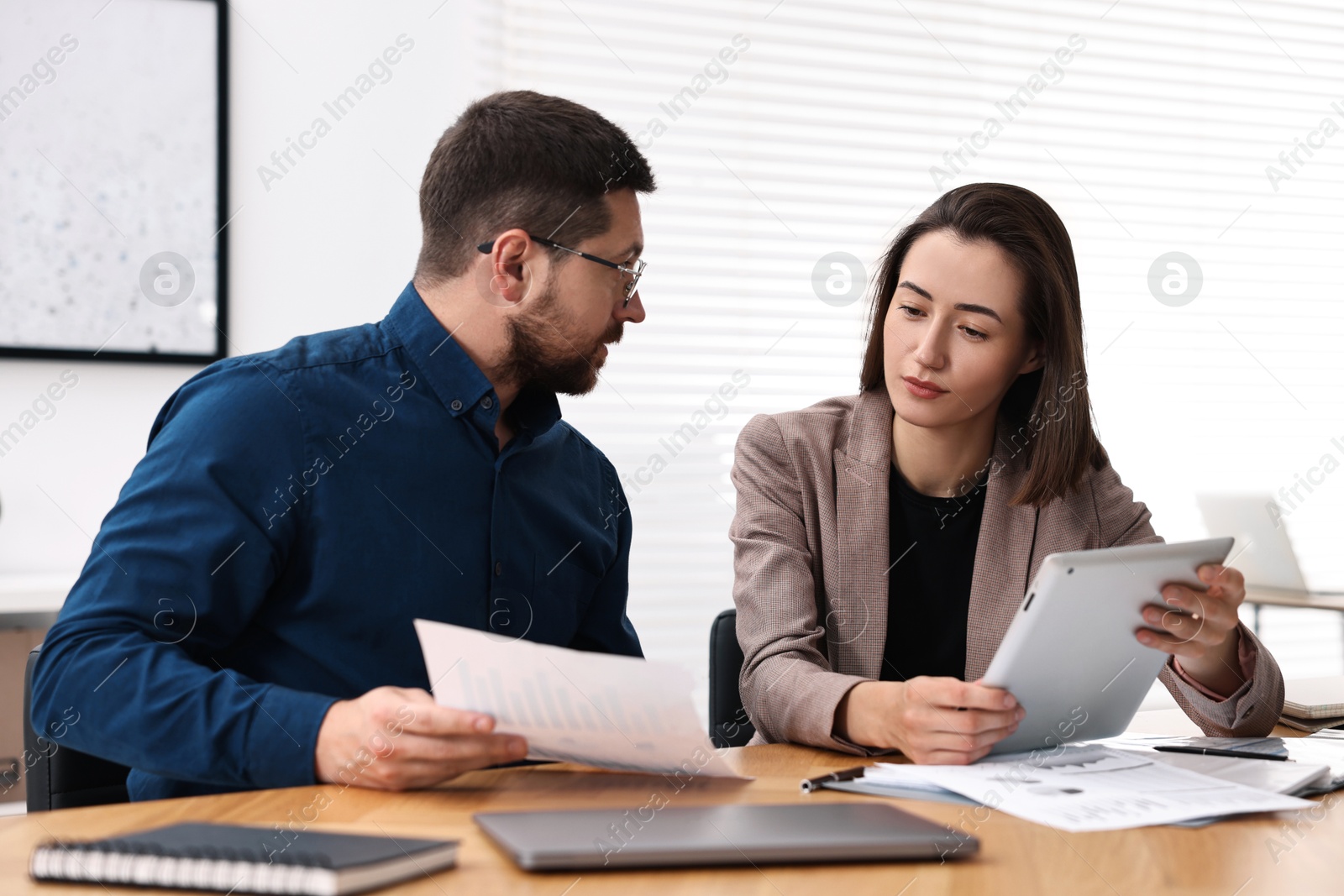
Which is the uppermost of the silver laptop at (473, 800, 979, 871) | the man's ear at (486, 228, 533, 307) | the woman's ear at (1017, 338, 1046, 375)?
the man's ear at (486, 228, 533, 307)

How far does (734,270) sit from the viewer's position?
2971mm

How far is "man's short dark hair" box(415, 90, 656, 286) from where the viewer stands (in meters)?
1.42

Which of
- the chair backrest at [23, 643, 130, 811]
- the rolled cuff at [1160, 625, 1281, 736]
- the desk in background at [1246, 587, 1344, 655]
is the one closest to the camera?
the chair backrest at [23, 643, 130, 811]

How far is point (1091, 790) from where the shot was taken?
104 centimetres

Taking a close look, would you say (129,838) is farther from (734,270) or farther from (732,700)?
(734,270)

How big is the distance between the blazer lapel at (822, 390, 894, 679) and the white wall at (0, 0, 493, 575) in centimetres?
144

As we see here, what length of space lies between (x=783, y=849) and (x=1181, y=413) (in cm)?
305

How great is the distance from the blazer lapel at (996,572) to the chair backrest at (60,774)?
3.60 ft

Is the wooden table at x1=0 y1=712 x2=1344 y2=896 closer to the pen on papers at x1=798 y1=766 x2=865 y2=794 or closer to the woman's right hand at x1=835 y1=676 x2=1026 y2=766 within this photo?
the pen on papers at x1=798 y1=766 x2=865 y2=794

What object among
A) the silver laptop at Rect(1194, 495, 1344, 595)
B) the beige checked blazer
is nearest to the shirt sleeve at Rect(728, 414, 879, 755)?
the beige checked blazer

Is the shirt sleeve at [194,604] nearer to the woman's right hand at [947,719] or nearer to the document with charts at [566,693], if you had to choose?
the document with charts at [566,693]

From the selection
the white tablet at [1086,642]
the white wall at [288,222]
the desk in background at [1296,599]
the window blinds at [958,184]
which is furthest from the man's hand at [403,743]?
the desk in background at [1296,599]

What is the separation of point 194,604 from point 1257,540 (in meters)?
3.00

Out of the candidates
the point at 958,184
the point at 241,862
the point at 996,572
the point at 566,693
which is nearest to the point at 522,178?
the point at 566,693
